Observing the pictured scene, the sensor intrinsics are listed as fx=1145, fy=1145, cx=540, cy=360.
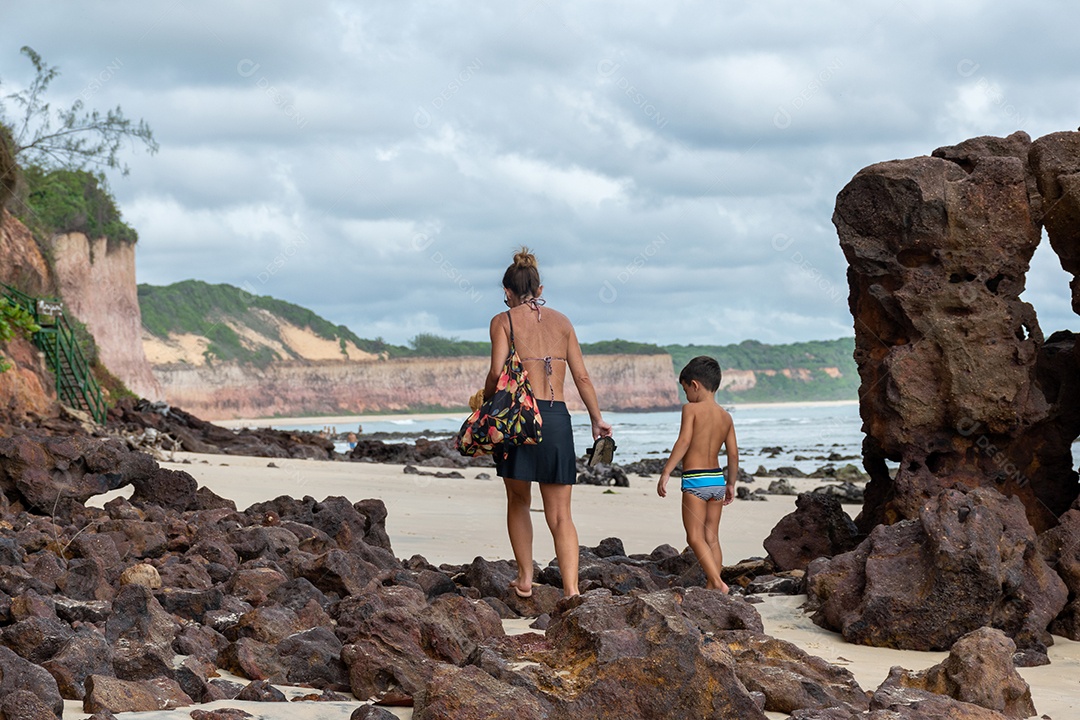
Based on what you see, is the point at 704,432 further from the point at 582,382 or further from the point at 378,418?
the point at 378,418

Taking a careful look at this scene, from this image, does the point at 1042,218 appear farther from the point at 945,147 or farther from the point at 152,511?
the point at 152,511

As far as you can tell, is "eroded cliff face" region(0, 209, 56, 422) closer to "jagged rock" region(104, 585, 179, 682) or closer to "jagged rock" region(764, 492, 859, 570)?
"jagged rock" region(764, 492, 859, 570)

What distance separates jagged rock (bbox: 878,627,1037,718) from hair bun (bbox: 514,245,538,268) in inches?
117

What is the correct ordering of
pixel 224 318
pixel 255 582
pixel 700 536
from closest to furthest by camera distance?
pixel 255 582, pixel 700 536, pixel 224 318

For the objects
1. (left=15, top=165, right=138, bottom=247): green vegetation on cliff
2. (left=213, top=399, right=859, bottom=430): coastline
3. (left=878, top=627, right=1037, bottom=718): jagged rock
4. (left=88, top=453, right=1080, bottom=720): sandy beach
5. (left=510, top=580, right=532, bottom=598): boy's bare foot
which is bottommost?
(left=213, top=399, right=859, bottom=430): coastline

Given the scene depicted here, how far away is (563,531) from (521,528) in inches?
12.2

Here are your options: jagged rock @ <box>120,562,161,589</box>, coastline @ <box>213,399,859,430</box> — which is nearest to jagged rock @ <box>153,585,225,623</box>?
jagged rock @ <box>120,562,161,589</box>

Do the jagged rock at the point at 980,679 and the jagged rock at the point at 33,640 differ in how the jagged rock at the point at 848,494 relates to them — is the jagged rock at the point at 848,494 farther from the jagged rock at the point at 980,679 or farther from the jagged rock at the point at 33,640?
the jagged rock at the point at 33,640

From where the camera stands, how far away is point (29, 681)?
3.56 m

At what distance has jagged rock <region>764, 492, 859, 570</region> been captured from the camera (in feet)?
24.7

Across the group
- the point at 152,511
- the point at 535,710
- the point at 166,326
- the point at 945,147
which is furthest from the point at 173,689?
the point at 166,326

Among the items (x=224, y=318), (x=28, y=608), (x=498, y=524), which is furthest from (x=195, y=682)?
(x=224, y=318)

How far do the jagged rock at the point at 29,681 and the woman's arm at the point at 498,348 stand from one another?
115 inches

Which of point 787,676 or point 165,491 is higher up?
point 165,491
